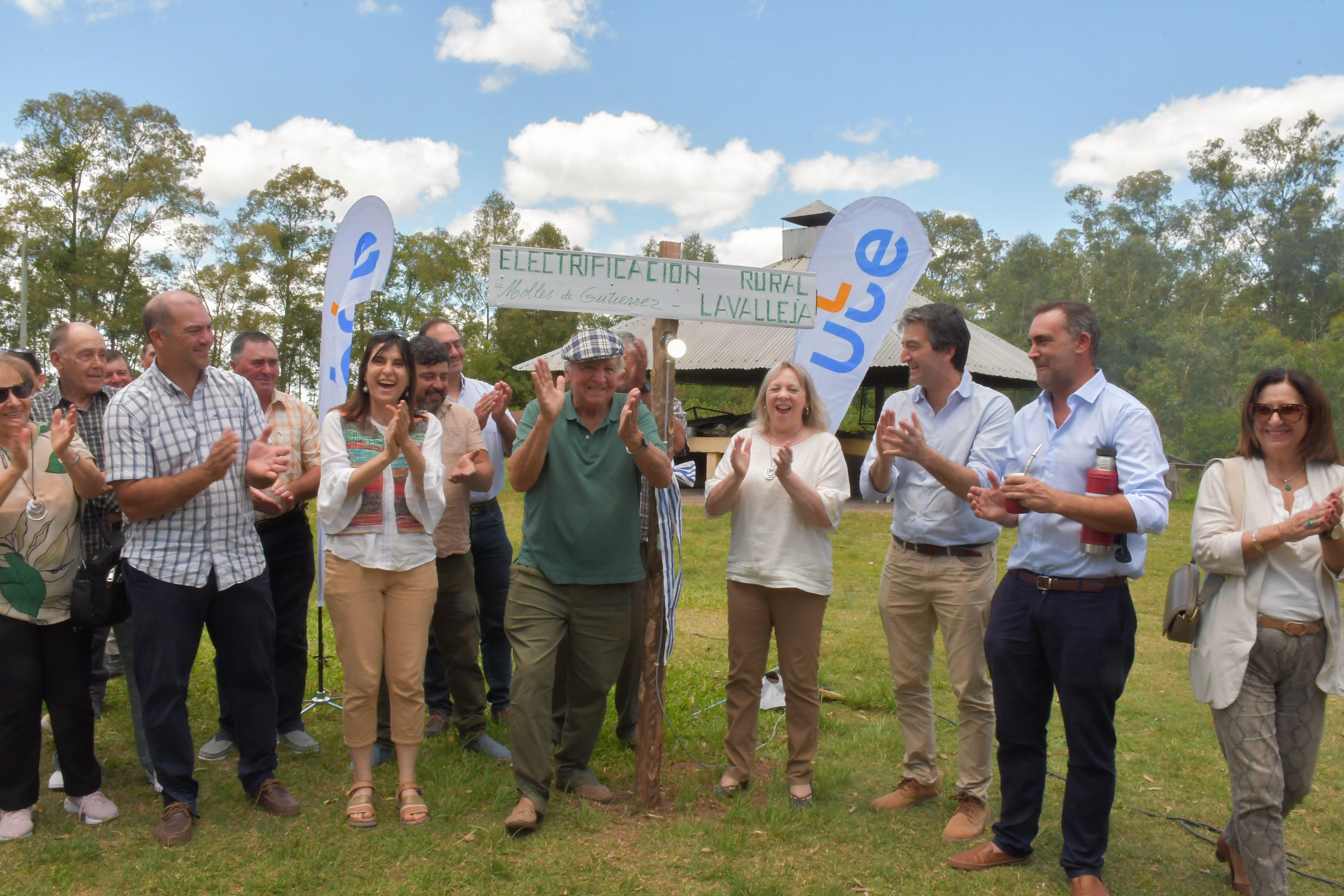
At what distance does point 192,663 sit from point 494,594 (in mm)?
1730

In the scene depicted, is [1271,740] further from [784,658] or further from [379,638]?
[379,638]

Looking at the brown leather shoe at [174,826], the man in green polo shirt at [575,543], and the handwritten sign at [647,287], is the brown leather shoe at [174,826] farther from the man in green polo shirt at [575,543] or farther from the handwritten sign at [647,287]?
the handwritten sign at [647,287]

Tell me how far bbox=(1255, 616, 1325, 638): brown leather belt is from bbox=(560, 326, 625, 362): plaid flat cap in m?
2.68

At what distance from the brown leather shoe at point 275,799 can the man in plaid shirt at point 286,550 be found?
60 centimetres

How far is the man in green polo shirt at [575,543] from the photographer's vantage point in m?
4.00

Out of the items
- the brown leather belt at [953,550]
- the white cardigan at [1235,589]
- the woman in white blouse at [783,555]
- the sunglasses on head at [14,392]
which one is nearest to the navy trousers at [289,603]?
the sunglasses on head at [14,392]

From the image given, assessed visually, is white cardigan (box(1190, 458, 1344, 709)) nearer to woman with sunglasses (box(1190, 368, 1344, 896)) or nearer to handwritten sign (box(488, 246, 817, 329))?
woman with sunglasses (box(1190, 368, 1344, 896))

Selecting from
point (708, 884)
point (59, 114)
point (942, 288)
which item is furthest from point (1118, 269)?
point (708, 884)

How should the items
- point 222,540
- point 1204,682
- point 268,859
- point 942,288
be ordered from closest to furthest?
point 1204,682 → point 268,859 → point 222,540 → point 942,288

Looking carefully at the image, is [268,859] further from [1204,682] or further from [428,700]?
[1204,682]

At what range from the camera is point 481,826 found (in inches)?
156

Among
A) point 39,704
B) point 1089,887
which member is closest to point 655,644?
point 1089,887

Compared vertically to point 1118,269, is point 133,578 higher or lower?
lower

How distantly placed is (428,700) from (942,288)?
166ft
